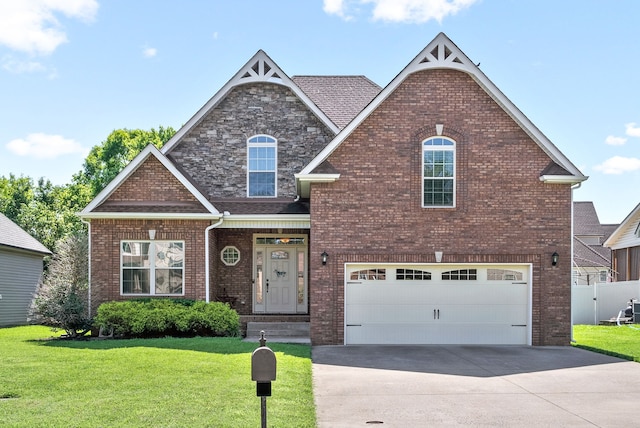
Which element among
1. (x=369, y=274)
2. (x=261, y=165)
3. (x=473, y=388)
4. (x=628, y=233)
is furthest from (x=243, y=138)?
(x=628, y=233)

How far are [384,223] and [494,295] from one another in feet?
11.3

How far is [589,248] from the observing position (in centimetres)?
4156

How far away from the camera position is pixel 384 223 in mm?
17484

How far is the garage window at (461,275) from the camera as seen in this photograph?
17766mm

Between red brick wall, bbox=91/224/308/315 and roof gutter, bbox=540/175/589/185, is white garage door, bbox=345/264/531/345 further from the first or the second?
red brick wall, bbox=91/224/308/315

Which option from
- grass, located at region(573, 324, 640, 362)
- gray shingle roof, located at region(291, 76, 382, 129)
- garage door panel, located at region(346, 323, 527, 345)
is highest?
gray shingle roof, located at region(291, 76, 382, 129)

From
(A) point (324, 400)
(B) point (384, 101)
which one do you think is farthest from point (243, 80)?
(A) point (324, 400)

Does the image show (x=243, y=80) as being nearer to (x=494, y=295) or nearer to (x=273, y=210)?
(x=273, y=210)

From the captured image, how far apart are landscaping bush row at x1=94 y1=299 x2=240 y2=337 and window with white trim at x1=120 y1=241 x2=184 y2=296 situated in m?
0.90

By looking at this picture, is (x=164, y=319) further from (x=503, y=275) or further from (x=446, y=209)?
(x=503, y=275)

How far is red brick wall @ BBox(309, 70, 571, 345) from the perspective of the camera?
17.4 meters

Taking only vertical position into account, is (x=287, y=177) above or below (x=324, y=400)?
above

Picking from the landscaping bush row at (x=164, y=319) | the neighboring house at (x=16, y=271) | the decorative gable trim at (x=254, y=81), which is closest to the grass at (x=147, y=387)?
the landscaping bush row at (x=164, y=319)

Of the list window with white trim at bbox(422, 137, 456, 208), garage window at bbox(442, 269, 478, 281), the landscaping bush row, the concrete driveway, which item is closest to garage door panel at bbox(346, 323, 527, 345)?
the concrete driveway
